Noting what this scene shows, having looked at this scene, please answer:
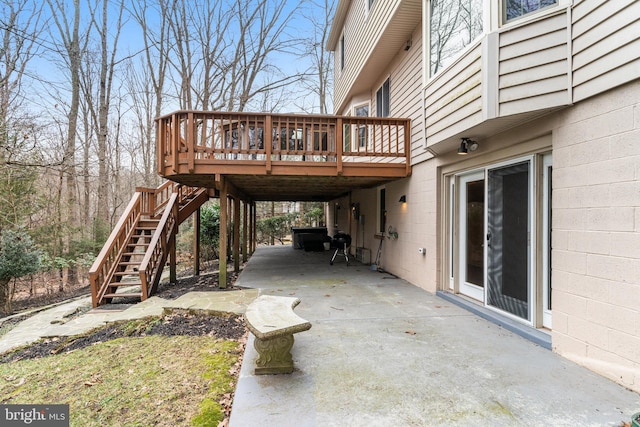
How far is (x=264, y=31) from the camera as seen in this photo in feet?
47.2

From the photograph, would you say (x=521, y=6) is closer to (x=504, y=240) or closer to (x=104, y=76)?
(x=504, y=240)

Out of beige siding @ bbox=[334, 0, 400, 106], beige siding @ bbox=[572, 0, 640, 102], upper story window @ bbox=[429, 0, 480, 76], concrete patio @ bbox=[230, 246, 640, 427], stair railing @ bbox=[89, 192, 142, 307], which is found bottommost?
concrete patio @ bbox=[230, 246, 640, 427]

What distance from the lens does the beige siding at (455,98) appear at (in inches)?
140

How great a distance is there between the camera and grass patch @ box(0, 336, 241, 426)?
7.45 feet

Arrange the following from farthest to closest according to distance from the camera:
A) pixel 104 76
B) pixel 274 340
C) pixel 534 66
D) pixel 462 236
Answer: pixel 104 76, pixel 462 236, pixel 534 66, pixel 274 340

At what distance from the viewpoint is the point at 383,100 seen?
8.11 m

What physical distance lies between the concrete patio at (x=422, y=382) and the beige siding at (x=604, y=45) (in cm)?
239

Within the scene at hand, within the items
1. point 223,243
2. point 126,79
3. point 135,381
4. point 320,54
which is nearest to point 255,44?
point 320,54

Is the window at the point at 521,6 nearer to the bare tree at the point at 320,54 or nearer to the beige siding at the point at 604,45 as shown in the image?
the beige siding at the point at 604,45

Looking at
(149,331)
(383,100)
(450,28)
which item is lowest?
(149,331)

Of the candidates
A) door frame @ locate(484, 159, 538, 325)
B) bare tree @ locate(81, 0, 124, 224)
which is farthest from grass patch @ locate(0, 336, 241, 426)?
bare tree @ locate(81, 0, 124, 224)

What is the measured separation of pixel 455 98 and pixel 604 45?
1.58 m

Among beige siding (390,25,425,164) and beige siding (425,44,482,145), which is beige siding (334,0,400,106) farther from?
beige siding (425,44,482,145)

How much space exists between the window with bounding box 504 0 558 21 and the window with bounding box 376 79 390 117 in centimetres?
451
